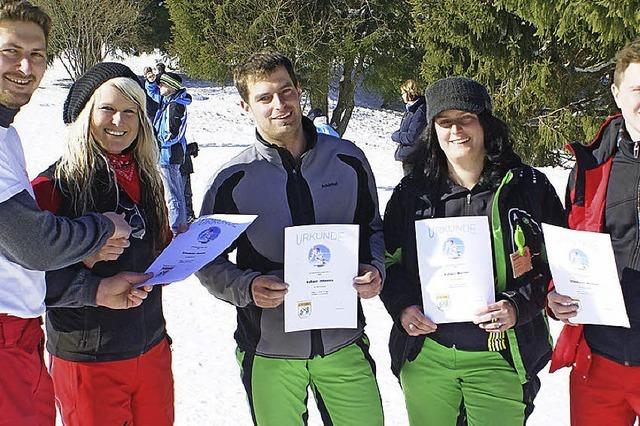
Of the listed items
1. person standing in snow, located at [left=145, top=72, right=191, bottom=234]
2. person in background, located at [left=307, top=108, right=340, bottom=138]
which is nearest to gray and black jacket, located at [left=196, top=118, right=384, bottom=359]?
person in background, located at [left=307, top=108, right=340, bottom=138]

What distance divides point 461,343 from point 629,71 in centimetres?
124

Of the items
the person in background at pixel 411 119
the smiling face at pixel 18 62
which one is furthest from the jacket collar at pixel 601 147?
the person in background at pixel 411 119

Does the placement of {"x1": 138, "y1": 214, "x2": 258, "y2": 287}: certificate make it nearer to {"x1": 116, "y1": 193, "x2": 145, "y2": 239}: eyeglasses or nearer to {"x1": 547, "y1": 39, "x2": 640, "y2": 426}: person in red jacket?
{"x1": 116, "y1": 193, "x2": 145, "y2": 239}: eyeglasses

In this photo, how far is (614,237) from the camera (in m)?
2.50

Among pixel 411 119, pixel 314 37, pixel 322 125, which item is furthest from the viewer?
pixel 314 37

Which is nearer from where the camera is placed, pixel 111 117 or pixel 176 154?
pixel 111 117

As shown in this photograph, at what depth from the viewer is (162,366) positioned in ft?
8.86

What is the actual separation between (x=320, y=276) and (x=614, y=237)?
1.17 metres

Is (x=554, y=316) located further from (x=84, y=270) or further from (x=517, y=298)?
(x=84, y=270)

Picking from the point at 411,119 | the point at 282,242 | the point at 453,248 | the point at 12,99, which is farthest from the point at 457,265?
the point at 411,119

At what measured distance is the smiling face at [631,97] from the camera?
236cm

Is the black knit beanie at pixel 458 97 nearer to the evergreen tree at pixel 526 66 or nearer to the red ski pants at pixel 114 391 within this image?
the red ski pants at pixel 114 391

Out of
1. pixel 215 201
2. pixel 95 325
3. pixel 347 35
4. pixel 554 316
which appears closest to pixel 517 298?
pixel 554 316

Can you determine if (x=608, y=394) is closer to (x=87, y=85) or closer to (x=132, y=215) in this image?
(x=132, y=215)
